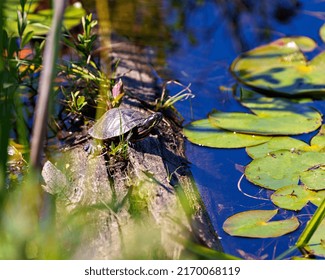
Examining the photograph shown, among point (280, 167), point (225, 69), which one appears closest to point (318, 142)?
point (280, 167)

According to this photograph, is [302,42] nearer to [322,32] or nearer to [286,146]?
[322,32]

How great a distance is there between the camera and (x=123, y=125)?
2.03m

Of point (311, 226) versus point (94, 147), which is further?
point (94, 147)

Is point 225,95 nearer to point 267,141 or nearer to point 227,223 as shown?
point 267,141

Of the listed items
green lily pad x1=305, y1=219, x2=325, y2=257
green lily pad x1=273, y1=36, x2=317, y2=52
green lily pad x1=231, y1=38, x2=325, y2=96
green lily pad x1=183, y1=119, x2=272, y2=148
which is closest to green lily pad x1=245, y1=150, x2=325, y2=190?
green lily pad x1=183, y1=119, x2=272, y2=148

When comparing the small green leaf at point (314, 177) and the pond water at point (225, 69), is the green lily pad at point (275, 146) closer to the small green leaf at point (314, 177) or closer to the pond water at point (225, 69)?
the pond water at point (225, 69)

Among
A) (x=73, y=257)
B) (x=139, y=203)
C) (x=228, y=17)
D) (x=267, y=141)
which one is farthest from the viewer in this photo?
(x=228, y=17)

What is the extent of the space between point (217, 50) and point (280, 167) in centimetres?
109

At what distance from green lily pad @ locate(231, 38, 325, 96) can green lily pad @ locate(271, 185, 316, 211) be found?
71cm

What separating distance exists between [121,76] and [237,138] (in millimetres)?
588

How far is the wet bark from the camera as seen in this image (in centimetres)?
153

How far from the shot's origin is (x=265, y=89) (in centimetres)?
260

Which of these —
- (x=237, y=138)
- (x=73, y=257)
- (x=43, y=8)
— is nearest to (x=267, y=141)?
(x=237, y=138)

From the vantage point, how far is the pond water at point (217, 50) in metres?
1.92
